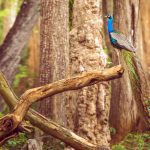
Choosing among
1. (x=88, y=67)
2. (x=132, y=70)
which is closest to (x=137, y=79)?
(x=132, y=70)

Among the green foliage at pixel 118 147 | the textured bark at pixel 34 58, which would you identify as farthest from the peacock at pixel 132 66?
the textured bark at pixel 34 58

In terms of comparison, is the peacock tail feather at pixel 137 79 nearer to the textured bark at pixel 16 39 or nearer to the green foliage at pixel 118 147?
the green foliage at pixel 118 147

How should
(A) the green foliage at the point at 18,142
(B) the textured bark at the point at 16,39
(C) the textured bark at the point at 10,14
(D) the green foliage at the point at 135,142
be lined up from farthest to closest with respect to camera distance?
(C) the textured bark at the point at 10,14, (B) the textured bark at the point at 16,39, (D) the green foliage at the point at 135,142, (A) the green foliage at the point at 18,142

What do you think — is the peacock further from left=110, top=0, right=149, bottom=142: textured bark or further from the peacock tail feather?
left=110, top=0, right=149, bottom=142: textured bark

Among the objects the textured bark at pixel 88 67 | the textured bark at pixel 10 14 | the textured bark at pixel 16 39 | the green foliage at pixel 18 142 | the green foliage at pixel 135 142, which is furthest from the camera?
the textured bark at pixel 10 14

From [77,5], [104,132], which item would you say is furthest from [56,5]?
[104,132]

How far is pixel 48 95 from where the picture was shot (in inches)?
237

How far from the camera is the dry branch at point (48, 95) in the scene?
5.82 m

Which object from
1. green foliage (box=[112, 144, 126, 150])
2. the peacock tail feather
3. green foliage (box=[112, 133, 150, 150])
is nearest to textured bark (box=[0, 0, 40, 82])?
green foliage (box=[112, 133, 150, 150])

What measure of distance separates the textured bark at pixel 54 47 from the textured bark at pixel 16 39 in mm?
4998

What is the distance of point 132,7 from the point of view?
11344 millimetres

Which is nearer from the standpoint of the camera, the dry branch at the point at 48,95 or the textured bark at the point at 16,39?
the dry branch at the point at 48,95

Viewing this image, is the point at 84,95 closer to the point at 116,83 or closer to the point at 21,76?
the point at 116,83

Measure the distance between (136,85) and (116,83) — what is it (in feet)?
9.34
